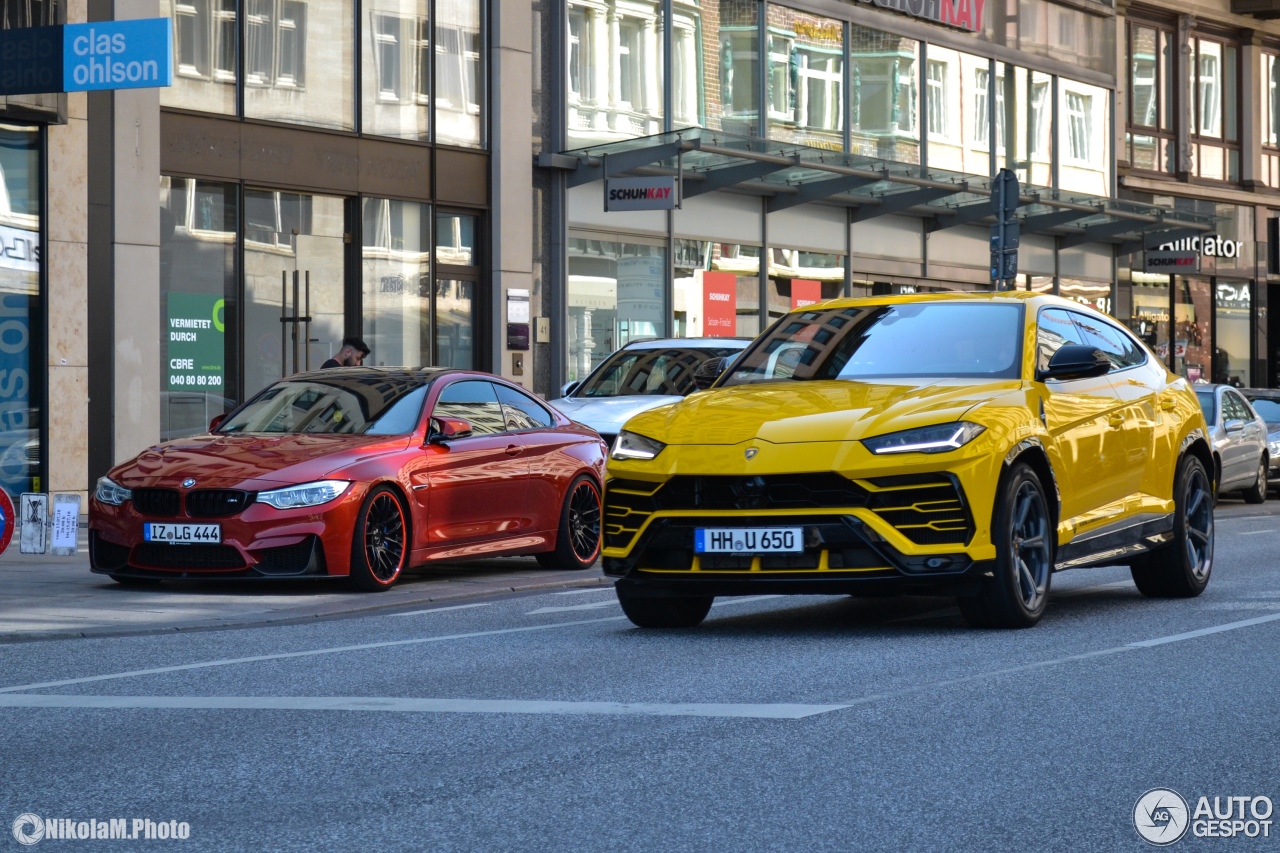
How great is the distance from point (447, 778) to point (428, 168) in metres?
19.7

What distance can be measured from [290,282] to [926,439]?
15.1m

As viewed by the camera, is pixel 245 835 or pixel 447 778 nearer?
pixel 245 835

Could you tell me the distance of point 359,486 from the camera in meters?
12.6

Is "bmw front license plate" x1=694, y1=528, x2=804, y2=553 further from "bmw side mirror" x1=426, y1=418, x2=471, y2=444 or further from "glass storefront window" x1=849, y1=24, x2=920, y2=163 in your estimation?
"glass storefront window" x1=849, y1=24, x2=920, y2=163

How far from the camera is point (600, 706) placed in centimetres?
736

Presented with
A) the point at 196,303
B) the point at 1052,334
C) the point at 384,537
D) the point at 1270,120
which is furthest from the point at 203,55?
the point at 1270,120

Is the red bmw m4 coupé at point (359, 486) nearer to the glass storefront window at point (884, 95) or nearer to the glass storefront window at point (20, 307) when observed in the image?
the glass storefront window at point (20, 307)

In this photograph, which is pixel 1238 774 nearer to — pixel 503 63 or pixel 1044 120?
pixel 503 63

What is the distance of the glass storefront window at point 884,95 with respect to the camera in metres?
32.8

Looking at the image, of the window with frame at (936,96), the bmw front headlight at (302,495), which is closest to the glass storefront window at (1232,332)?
the window with frame at (936,96)

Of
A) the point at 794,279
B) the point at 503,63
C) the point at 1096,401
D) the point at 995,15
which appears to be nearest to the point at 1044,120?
the point at 995,15

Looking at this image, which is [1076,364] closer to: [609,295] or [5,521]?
[5,521]

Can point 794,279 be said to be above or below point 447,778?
above

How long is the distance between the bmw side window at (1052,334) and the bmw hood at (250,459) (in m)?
4.58
